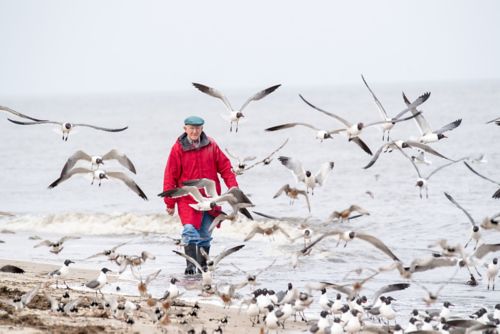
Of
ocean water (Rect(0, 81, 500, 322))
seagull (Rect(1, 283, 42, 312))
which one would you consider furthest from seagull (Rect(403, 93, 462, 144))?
seagull (Rect(1, 283, 42, 312))

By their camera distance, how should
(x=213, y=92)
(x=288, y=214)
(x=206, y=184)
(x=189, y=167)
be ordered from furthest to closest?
(x=288, y=214)
(x=213, y=92)
(x=189, y=167)
(x=206, y=184)

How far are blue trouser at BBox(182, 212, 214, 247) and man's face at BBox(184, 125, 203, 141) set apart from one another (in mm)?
983

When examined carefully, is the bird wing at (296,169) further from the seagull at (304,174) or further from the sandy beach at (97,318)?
the sandy beach at (97,318)

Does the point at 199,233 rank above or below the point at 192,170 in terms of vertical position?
below

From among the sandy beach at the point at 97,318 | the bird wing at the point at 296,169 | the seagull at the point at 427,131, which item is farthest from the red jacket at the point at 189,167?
the seagull at the point at 427,131

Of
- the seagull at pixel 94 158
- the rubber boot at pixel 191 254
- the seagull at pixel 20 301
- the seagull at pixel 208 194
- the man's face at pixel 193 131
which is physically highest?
the man's face at pixel 193 131

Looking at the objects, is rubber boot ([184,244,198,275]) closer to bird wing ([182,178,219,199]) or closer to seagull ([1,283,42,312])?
bird wing ([182,178,219,199])

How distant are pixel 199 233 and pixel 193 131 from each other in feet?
4.30

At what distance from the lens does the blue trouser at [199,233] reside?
11.9 meters

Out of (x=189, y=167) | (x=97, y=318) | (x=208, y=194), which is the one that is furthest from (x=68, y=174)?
(x=97, y=318)

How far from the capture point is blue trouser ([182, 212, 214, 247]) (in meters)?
11.9

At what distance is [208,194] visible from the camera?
1147cm

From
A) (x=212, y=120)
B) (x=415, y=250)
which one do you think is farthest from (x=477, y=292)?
(x=212, y=120)

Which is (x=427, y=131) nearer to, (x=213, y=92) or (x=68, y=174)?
(x=213, y=92)
